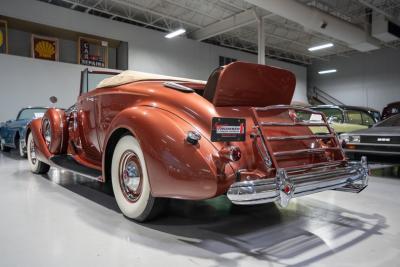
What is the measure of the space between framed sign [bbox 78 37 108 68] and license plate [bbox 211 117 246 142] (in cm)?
1225

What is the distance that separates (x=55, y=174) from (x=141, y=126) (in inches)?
127

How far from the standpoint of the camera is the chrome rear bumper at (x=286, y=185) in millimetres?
2016

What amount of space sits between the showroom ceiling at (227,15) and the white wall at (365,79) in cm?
365

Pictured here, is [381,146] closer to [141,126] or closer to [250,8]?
[141,126]

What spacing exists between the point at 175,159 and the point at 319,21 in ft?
38.5

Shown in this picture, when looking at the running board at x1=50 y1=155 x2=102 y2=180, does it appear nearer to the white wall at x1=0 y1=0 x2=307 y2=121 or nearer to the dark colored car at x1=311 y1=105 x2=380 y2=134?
the dark colored car at x1=311 y1=105 x2=380 y2=134

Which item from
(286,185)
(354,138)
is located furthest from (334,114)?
(286,185)

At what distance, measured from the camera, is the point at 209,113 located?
2.45 metres

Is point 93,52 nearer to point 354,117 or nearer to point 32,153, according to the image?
point 32,153

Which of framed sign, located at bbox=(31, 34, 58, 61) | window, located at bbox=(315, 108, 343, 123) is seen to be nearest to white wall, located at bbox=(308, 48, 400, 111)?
window, located at bbox=(315, 108, 343, 123)

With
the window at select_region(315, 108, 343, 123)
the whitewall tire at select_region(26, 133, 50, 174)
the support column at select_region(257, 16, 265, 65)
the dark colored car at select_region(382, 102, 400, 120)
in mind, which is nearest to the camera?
the whitewall tire at select_region(26, 133, 50, 174)

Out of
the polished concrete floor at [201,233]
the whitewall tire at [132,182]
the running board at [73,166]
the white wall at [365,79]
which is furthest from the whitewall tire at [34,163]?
the white wall at [365,79]

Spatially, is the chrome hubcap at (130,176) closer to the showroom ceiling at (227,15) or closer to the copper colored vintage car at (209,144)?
the copper colored vintage car at (209,144)

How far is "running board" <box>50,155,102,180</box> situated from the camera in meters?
3.10
